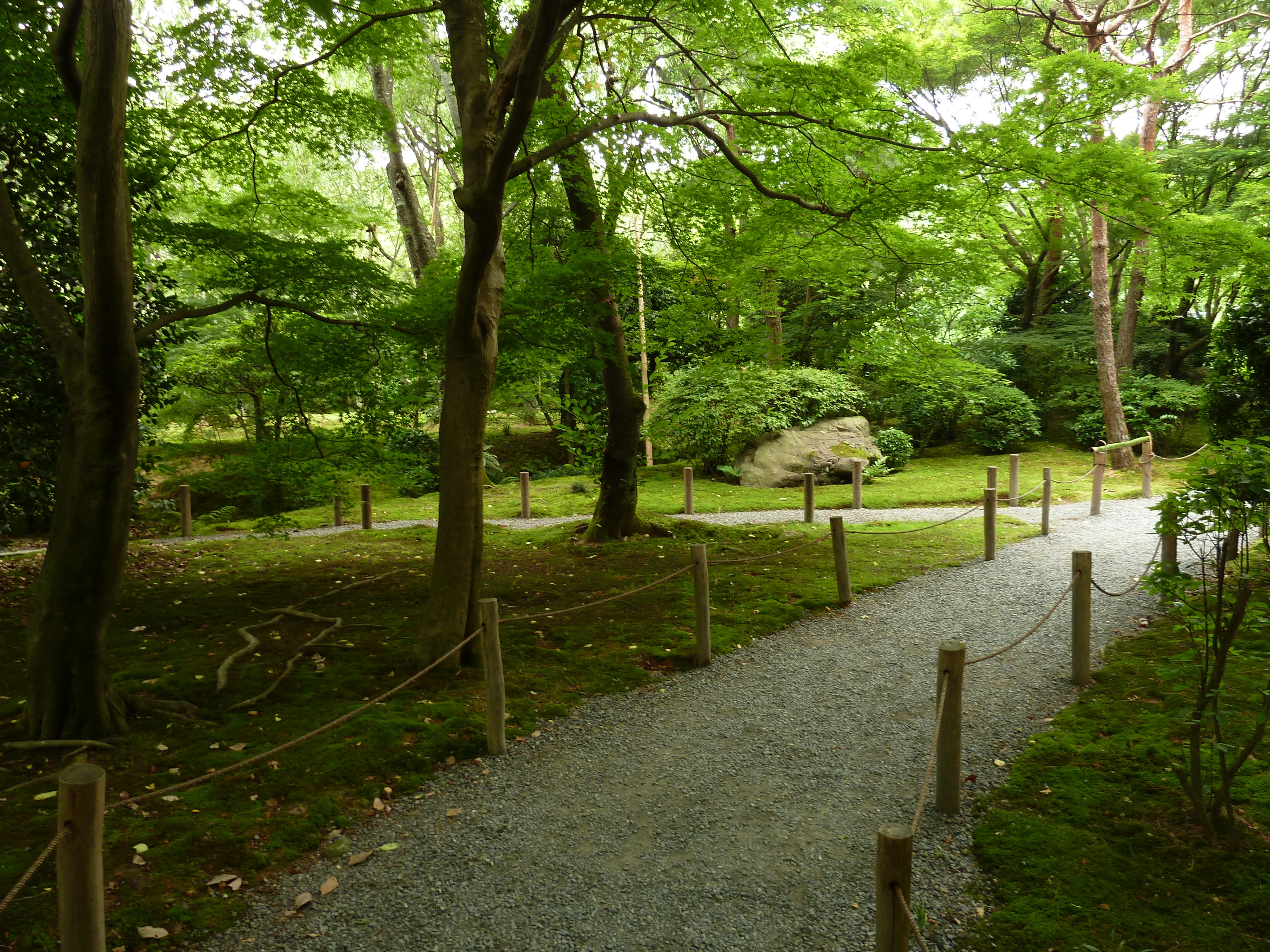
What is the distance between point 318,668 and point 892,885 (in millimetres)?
5243

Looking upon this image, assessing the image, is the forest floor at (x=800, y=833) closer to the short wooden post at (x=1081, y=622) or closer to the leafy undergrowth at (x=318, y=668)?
the short wooden post at (x=1081, y=622)

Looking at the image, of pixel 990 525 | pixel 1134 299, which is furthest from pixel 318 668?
pixel 1134 299

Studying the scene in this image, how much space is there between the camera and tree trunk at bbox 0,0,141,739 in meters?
4.44

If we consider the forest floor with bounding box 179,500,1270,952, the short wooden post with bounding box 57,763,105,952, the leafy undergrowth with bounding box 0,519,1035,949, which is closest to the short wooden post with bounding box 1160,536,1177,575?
the forest floor with bounding box 179,500,1270,952

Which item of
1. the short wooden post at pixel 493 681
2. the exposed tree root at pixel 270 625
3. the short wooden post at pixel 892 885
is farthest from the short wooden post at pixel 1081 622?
the exposed tree root at pixel 270 625

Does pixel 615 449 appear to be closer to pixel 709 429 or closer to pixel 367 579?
pixel 367 579

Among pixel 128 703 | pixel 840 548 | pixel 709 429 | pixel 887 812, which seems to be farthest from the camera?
pixel 709 429

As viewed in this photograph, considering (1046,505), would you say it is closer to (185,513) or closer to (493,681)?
(493,681)

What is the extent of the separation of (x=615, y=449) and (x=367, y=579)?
12.4 feet

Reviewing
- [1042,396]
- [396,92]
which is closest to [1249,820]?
[1042,396]

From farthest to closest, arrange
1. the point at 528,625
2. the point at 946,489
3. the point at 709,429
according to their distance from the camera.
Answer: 1. the point at 709,429
2. the point at 946,489
3. the point at 528,625

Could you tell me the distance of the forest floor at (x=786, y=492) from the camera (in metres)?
14.1

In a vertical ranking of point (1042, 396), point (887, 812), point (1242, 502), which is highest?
point (1042, 396)

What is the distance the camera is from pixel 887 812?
4090 mm
